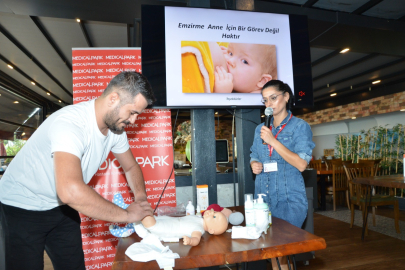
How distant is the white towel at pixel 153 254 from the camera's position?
1003 mm

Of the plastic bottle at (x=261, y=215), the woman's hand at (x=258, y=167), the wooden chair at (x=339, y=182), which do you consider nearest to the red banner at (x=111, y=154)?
the woman's hand at (x=258, y=167)

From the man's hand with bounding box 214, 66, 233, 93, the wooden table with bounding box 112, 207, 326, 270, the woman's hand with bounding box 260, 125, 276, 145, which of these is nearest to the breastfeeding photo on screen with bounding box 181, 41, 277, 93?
the man's hand with bounding box 214, 66, 233, 93

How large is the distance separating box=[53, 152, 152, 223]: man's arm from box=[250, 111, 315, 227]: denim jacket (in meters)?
0.95

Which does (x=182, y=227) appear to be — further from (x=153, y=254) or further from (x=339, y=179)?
(x=339, y=179)

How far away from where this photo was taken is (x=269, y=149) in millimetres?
1778

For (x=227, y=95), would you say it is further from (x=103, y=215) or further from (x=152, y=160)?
(x=103, y=215)

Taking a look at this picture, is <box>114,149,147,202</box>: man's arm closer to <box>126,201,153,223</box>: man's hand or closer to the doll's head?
<box>126,201,153,223</box>: man's hand

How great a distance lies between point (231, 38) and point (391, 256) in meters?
2.99

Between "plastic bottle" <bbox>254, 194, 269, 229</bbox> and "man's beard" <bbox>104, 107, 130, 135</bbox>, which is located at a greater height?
"man's beard" <bbox>104, 107, 130, 135</bbox>

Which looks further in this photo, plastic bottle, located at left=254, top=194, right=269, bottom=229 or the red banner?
the red banner

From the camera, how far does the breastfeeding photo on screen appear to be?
220cm

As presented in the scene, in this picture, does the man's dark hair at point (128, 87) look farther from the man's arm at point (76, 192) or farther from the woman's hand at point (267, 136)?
the woman's hand at point (267, 136)

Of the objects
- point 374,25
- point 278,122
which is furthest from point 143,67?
point 374,25

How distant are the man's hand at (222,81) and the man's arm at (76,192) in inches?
54.5
